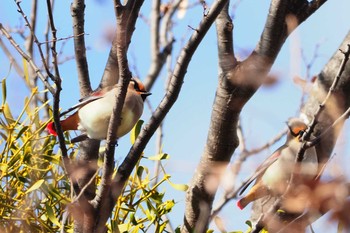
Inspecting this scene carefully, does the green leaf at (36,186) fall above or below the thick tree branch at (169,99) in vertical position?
below

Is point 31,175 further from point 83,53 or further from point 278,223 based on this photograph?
point 278,223

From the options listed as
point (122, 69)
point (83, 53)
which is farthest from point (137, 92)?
point (122, 69)

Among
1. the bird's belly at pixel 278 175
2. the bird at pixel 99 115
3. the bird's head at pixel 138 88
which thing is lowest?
the bird's belly at pixel 278 175

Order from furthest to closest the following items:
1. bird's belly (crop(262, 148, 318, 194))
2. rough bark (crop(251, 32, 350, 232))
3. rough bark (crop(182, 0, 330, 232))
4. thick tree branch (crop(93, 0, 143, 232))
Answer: bird's belly (crop(262, 148, 318, 194))
rough bark (crop(251, 32, 350, 232))
rough bark (crop(182, 0, 330, 232))
thick tree branch (crop(93, 0, 143, 232))

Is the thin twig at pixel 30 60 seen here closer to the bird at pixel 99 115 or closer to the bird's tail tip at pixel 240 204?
the bird at pixel 99 115

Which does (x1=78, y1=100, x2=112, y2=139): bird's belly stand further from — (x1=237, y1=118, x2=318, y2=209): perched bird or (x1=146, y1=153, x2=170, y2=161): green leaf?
(x1=237, y1=118, x2=318, y2=209): perched bird

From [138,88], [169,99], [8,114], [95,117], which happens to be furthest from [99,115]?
[169,99]

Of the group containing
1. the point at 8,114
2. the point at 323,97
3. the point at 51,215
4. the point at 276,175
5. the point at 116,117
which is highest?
the point at 323,97

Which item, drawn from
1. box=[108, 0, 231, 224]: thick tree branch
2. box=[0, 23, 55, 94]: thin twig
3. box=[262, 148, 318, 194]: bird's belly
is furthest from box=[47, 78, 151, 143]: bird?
box=[0, 23, 55, 94]: thin twig

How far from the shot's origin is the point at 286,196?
2312 mm

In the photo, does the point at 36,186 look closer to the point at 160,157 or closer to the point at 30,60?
the point at 160,157

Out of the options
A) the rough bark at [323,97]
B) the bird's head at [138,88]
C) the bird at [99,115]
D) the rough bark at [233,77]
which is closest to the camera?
the rough bark at [233,77]

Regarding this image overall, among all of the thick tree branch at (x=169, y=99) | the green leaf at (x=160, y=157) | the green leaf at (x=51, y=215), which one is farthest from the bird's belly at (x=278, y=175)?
the green leaf at (x=51, y=215)

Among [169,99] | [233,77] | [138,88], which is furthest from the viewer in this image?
[138,88]
